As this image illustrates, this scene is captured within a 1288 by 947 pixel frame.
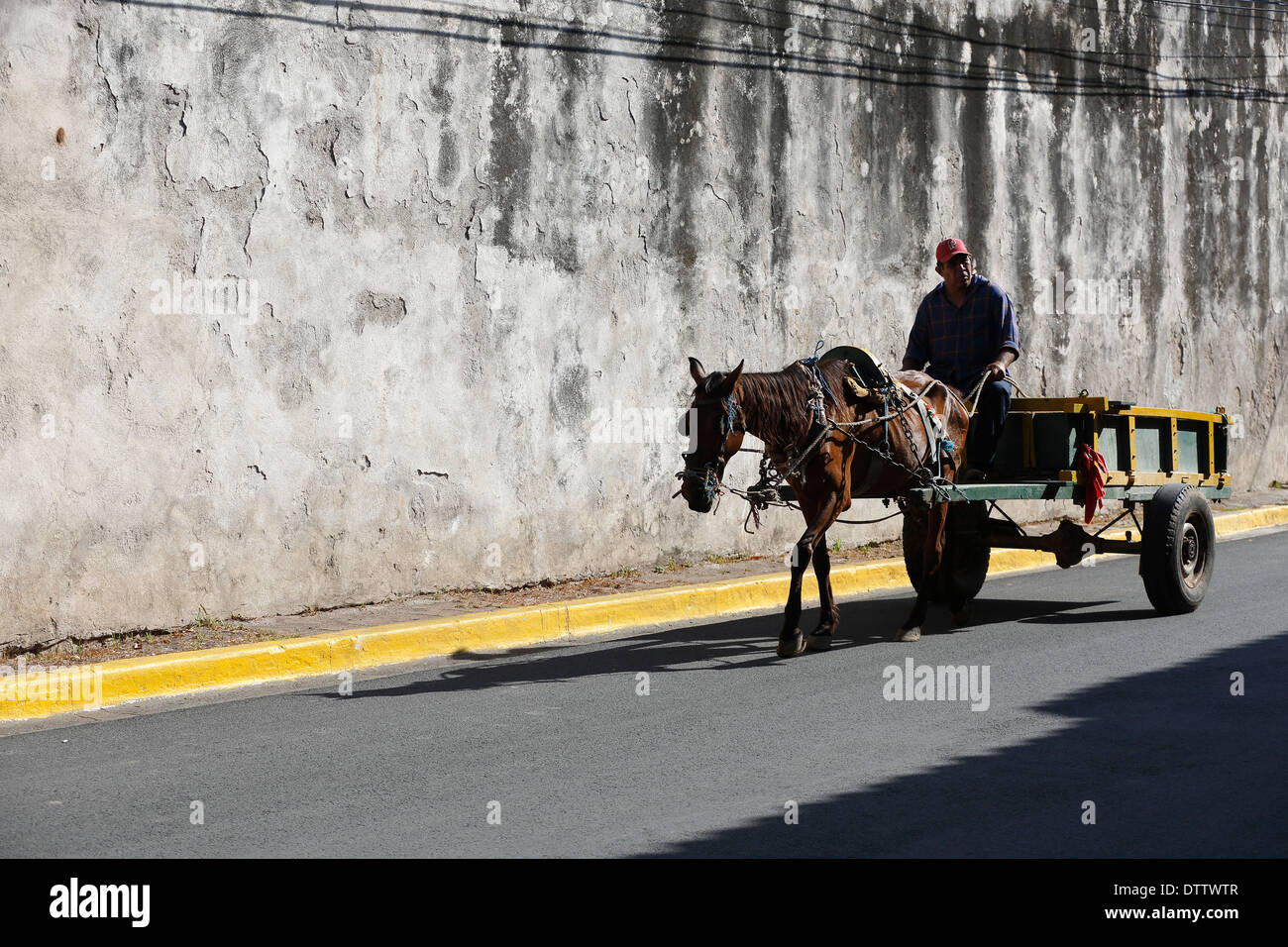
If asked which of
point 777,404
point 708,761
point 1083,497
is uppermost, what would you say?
point 777,404

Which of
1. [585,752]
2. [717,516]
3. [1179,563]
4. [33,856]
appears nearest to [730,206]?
[717,516]

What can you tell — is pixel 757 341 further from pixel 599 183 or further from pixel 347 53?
pixel 347 53

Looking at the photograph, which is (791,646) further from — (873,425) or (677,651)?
(873,425)

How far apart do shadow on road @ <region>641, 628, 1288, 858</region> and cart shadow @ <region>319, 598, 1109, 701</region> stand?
2.41m

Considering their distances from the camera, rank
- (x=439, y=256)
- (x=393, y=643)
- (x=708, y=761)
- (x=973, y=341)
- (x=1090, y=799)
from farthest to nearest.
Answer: (x=439, y=256) → (x=973, y=341) → (x=393, y=643) → (x=708, y=761) → (x=1090, y=799)

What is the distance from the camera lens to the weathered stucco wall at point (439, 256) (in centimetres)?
A: 872

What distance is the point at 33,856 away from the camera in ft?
15.8

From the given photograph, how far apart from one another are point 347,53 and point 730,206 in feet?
13.1

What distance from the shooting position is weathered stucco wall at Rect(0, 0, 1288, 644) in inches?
343

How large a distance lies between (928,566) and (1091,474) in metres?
1.31

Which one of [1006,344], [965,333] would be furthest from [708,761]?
[965,333]

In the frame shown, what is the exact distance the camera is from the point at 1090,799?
5156mm

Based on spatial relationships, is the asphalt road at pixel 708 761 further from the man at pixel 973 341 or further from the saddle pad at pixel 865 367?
the saddle pad at pixel 865 367

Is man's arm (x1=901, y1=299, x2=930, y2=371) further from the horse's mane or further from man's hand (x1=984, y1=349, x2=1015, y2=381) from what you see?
the horse's mane
